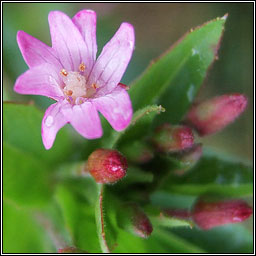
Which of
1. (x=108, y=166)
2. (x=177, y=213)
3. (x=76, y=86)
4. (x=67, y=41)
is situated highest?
(x=67, y=41)

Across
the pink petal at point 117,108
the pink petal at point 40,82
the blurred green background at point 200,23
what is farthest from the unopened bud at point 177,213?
the blurred green background at point 200,23

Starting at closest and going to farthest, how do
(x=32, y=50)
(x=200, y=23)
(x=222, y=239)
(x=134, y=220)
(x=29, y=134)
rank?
(x=32, y=50), (x=134, y=220), (x=29, y=134), (x=222, y=239), (x=200, y=23)

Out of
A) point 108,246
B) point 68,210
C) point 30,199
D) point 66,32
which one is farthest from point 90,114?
point 30,199

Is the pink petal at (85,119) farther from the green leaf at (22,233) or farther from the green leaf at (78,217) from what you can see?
the green leaf at (22,233)

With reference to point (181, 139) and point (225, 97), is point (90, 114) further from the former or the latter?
point (225, 97)

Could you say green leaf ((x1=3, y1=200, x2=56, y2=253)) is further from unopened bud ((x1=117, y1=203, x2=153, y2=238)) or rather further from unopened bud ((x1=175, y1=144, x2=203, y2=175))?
unopened bud ((x1=175, y1=144, x2=203, y2=175))

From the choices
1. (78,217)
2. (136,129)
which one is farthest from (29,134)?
(136,129)

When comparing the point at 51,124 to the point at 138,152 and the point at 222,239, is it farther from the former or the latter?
the point at 222,239
